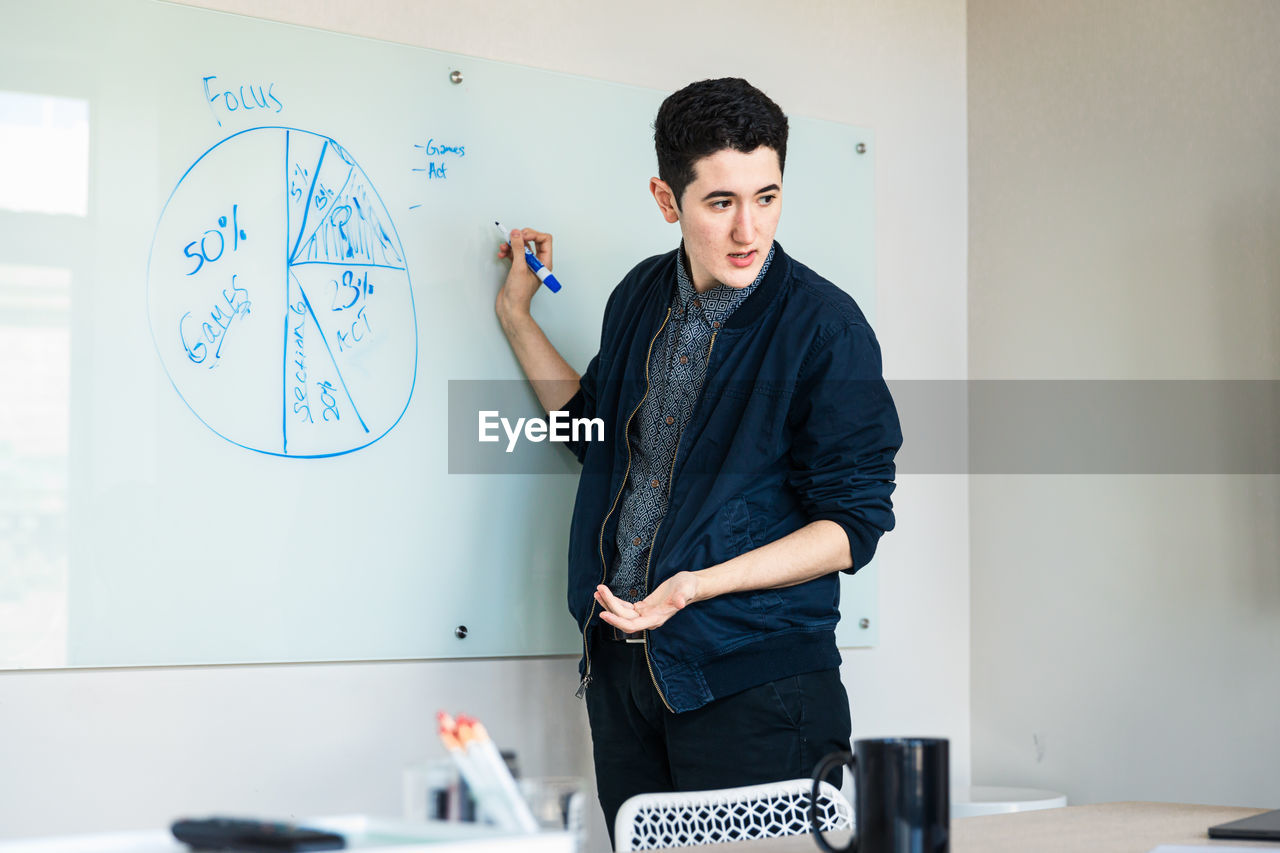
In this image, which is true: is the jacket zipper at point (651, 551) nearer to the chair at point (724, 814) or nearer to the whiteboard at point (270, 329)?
the chair at point (724, 814)

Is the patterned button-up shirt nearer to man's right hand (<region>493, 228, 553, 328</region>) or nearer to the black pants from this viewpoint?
the black pants

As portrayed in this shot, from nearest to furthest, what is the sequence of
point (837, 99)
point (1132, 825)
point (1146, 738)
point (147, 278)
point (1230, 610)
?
1. point (1132, 825)
2. point (147, 278)
3. point (1230, 610)
4. point (1146, 738)
5. point (837, 99)

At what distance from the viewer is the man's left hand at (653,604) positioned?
4.93 ft

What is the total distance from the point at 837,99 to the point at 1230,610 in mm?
1346

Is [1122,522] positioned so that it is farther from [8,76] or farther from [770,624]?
[8,76]

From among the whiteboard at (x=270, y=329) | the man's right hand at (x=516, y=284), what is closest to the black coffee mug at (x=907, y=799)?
the whiteboard at (x=270, y=329)

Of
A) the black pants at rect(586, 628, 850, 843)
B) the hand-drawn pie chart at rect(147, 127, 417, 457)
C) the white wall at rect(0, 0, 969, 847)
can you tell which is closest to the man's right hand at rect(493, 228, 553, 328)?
the hand-drawn pie chart at rect(147, 127, 417, 457)

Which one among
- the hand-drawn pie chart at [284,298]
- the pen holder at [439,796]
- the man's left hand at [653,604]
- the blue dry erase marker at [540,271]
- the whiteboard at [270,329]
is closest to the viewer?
the pen holder at [439,796]

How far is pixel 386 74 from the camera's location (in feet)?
6.84

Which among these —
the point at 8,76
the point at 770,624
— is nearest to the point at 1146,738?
the point at 770,624

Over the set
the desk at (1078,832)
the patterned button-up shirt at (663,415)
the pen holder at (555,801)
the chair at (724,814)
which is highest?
the patterned button-up shirt at (663,415)

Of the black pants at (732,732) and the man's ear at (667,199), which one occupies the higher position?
the man's ear at (667,199)

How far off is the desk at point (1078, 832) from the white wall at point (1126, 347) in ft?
3.68

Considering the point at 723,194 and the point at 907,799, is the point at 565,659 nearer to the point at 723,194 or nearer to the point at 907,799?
the point at 723,194
